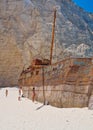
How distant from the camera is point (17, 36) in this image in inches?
1813

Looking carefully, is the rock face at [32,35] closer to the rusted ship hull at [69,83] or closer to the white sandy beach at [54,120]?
the rusted ship hull at [69,83]

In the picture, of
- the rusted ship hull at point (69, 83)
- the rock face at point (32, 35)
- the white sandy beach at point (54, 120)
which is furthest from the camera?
the rock face at point (32, 35)

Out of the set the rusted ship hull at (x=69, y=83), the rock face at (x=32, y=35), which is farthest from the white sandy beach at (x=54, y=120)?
the rock face at (x=32, y=35)

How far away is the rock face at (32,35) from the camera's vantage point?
145 ft

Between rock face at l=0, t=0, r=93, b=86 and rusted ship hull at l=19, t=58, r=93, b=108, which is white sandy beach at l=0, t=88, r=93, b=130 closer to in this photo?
rusted ship hull at l=19, t=58, r=93, b=108

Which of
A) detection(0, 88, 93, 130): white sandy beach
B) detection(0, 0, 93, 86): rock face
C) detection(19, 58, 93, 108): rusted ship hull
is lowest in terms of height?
detection(0, 88, 93, 130): white sandy beach

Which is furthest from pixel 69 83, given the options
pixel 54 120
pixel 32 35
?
pixel 32 35

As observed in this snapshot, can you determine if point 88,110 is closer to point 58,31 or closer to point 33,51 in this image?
point 33,51

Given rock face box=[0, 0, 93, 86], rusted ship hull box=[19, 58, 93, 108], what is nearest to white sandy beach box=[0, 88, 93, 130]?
rusted ship hull box=[19, 58, 93, 108]

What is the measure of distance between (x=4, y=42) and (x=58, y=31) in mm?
9916

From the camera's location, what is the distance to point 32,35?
46344mm

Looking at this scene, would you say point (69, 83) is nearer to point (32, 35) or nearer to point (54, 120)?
point (54, 120)

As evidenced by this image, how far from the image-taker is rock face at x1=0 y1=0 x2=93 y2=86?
44.1m

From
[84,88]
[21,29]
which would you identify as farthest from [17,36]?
[84,88]
